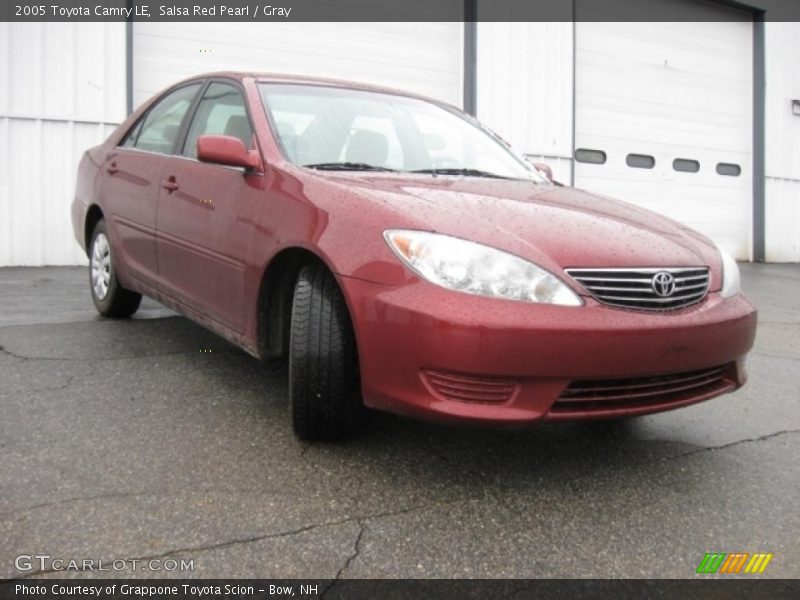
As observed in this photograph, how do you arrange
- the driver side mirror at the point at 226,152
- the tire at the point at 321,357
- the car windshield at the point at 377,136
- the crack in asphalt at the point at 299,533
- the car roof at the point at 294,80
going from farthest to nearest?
the car roof at the point at 294,80, the car windshield at the point at 377,136, the driver side mirror at the point at 226,152, the tire at the point at 321,357, the crack in asphalt at the point at 299,533

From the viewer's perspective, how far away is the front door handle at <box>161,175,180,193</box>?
319 centimetres

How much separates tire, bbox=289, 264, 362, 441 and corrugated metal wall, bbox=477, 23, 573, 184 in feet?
21.6

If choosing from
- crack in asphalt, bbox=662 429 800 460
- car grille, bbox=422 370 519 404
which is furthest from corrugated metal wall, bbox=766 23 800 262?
car grille, bbox=422 370 519 404

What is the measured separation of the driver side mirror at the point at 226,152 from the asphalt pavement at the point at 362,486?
37.0 inches

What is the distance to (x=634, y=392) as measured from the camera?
2104 millimetres

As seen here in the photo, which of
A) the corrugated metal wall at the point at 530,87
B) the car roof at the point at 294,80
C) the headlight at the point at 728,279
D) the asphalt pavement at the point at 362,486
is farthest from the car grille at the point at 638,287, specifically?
the corrugated metal wall at the point at 530,87

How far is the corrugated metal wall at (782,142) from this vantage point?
10523 millimetres

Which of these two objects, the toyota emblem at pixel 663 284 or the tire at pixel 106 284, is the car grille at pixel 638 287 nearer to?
the toyota emblem at pixel 663 284

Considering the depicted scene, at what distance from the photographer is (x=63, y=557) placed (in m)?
1.68

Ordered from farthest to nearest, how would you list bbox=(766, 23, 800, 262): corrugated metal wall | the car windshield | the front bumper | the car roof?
1. bbox=(766, 23, 800, 262): corrugated metal wall
2. the car roof
3. the car windshield
4. the front bumper
